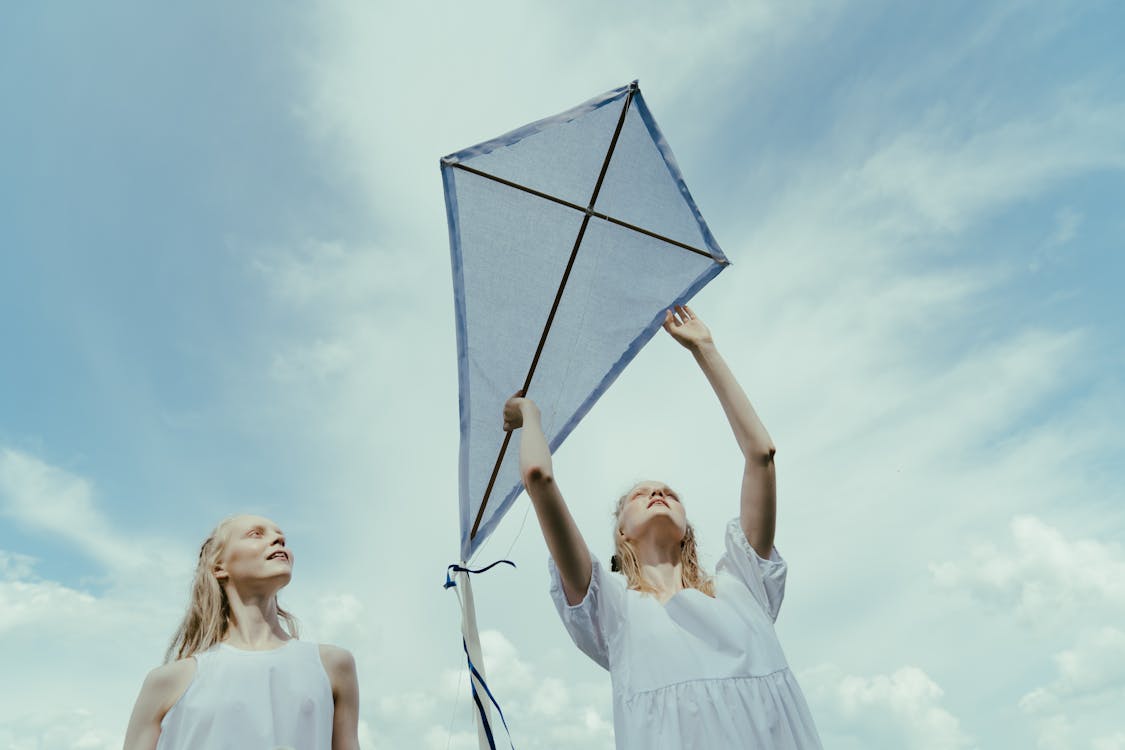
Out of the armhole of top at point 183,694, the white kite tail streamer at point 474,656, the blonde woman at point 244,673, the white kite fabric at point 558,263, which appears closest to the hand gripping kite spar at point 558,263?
the white kite fabric at point 558,263

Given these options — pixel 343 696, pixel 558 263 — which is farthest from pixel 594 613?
pixel 558 263

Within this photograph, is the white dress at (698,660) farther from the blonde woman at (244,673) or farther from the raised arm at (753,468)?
the blonde woman at (244,673)

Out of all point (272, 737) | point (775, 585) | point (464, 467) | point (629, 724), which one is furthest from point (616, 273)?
point (272, 737)

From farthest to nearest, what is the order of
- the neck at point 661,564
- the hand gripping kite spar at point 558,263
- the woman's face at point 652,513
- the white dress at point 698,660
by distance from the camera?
the hand gripping kite spar at point 558,263, the woman's face at point 652,513, the neck at point 661,564, the white dress at point 698,660

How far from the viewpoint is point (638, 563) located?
365 cm

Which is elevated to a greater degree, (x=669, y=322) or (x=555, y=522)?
(x=669, y=322)

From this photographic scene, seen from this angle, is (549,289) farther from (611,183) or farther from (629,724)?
(629,724)

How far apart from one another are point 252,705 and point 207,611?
0.56m

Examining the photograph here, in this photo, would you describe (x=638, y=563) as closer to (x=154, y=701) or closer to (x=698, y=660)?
(x=698, y=660)

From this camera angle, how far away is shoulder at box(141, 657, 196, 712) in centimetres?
315

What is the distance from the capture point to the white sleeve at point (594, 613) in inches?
128

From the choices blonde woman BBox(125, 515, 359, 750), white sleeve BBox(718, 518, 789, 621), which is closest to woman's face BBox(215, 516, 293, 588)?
blonde woman BBox(125, 515, 359, 750)

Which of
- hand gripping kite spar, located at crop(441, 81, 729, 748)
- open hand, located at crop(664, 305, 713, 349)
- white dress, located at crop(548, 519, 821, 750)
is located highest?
hand gripping kite spar, located at crop(441, 81, 729, 748)

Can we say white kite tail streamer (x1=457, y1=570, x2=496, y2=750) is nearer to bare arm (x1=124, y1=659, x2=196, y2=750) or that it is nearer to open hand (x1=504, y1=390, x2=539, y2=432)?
open hand (x1=504, y1=390, x2=539, y2=432)
